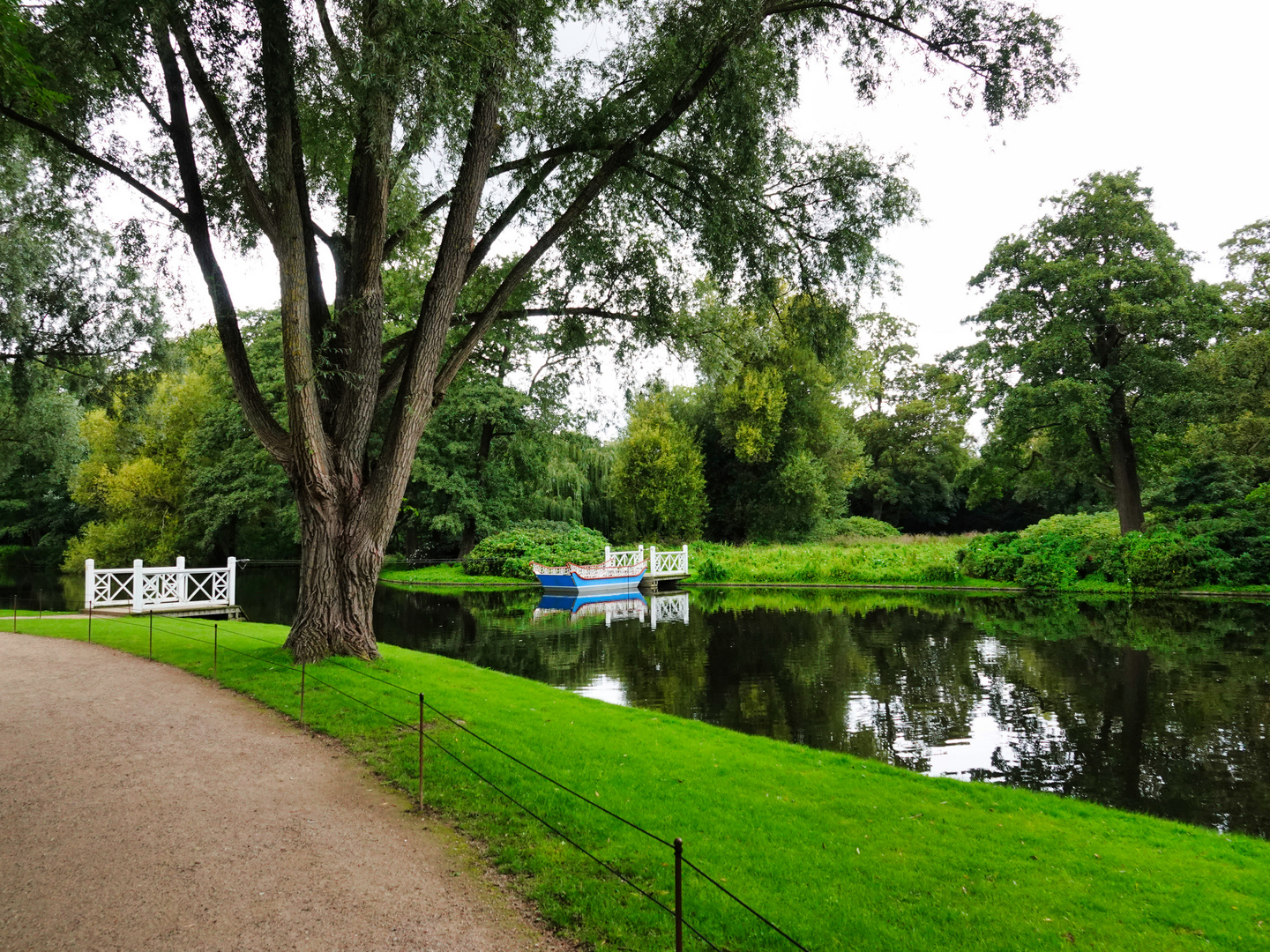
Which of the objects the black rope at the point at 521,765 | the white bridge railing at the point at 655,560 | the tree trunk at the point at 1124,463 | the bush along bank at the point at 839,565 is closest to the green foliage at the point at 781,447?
the bush along bank at the point at 839,565

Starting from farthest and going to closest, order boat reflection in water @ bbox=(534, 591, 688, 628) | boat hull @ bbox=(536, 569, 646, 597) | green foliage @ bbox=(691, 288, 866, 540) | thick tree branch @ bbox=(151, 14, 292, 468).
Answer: green foliage @ bbox=(691, 288, 866, 540) → boat hull @ bbox=(536, 569, 646, 597) → boat reflection in water @ bbox=(534, 591, 688, 628) → thick tree branch @ bbox=(151, 14, 292, 468)

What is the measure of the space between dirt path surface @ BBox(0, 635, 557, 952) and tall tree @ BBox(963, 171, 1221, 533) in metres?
23.8

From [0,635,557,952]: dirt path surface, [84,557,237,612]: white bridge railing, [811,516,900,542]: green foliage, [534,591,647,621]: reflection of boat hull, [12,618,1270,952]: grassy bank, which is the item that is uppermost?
[811,516,900,542]: green foliage

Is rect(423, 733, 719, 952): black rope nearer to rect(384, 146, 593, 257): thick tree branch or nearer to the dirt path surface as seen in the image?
the dirt path surface

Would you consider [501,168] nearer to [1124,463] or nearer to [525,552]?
[525,552]

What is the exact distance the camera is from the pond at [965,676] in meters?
7.25

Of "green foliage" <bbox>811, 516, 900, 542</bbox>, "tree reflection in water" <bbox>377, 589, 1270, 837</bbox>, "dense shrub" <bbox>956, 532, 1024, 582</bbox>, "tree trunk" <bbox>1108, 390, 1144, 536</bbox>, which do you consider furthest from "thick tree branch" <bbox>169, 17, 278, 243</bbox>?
"green foliage" <bbox>811, 516, 900, 542</bbox>

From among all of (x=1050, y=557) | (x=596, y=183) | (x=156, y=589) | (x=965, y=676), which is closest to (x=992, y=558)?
(x=1050, y=557)

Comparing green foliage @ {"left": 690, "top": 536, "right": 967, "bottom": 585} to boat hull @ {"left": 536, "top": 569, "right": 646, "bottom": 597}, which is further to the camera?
boat hull @ {"left": 536, "top": 569, "right": 646, "bottom": 597}

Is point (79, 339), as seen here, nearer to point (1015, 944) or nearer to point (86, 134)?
point (86, 134)

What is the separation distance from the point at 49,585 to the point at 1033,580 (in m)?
38.2

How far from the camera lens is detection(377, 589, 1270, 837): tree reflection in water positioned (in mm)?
7223

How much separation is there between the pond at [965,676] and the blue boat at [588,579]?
3858 millimetres

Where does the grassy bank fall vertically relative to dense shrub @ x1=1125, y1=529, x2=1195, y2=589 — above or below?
below
